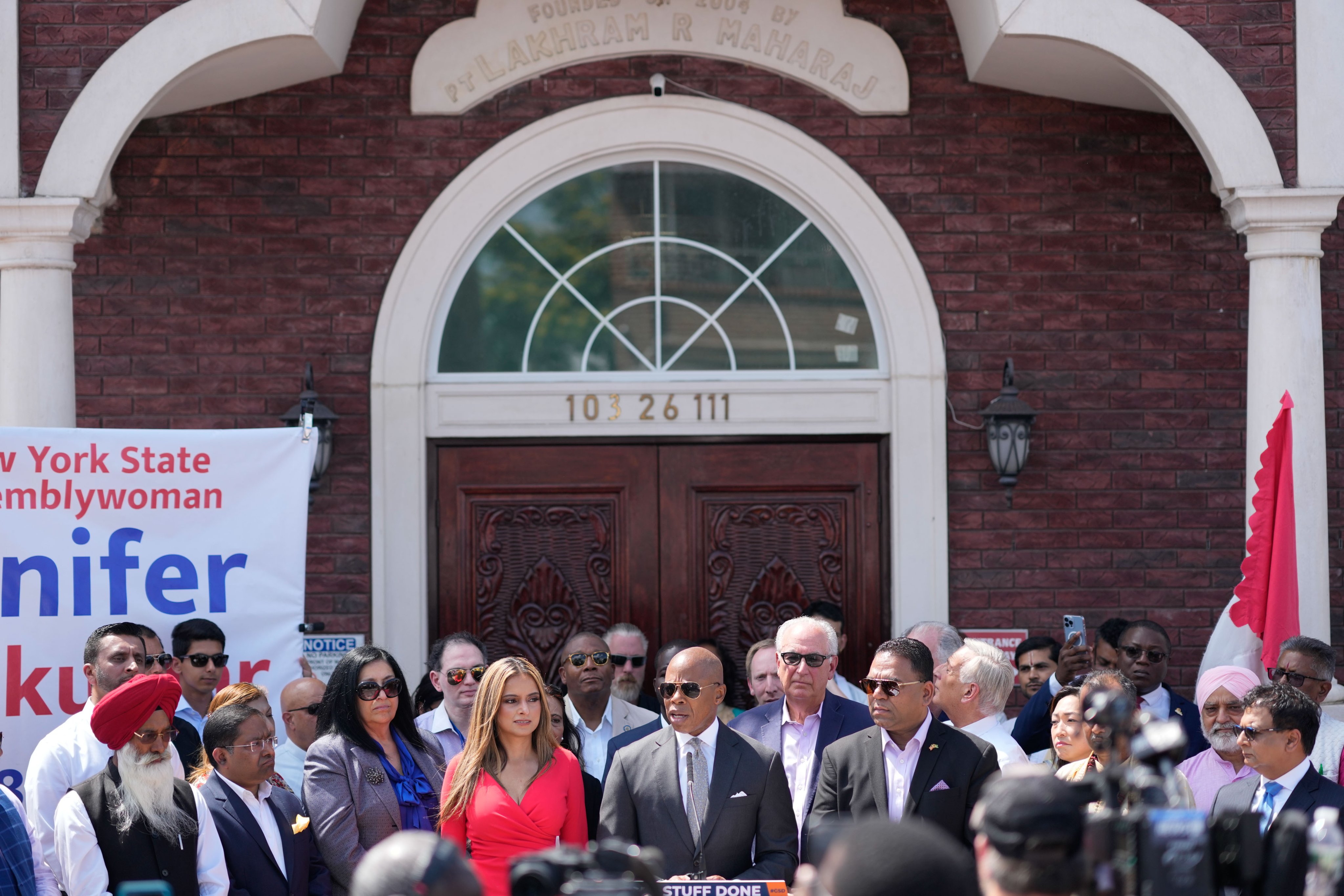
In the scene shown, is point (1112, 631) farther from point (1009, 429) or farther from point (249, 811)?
point (249, 811)

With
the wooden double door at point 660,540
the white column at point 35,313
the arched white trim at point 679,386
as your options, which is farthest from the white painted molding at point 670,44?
the white column at point 35,313

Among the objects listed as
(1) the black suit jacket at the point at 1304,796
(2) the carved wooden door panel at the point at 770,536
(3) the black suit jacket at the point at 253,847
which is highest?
(2) the carved wooden door panel at the point at 770,536

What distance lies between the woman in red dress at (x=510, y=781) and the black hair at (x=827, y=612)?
2.67 meters

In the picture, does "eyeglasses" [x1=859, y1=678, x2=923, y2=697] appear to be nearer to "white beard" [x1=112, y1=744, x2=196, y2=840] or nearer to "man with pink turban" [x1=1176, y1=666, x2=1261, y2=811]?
"man with pink turban" [x1=1176, y1=666, x2=1261, y2=811]

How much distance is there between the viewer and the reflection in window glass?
27.5 ft

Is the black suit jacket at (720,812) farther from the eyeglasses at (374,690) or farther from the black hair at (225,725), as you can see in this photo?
the black hair at (225,725)

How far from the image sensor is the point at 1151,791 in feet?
9.55

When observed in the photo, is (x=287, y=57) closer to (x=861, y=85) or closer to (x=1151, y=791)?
(x=861, y=85)

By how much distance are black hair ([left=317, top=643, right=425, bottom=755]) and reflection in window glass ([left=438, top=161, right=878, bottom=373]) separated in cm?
303

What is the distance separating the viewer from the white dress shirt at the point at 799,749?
19.0ft

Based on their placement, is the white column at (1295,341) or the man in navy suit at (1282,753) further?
the white column at (1295,341)

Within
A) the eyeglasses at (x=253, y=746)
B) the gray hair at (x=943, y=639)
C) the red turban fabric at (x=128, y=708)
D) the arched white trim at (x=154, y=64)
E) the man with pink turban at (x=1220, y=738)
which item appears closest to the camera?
the red turban fabric at (x=128, y=708)

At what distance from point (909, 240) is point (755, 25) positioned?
1450 millimetres

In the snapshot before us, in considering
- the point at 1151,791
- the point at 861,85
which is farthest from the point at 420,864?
the point at 861,85
